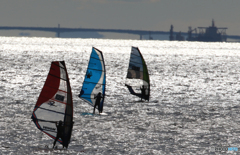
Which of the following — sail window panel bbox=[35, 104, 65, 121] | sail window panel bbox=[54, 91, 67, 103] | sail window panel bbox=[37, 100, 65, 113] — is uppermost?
sail window panel bbox=[54, 91, 67, 103]

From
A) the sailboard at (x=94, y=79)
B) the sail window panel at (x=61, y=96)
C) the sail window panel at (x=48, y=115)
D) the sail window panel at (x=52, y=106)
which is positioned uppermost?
the sailboard at (x=94, y=79)

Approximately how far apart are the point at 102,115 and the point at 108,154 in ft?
30.2

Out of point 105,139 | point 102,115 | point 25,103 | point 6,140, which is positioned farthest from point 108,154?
point 25,103

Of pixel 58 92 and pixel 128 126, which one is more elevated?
pixel 58 92

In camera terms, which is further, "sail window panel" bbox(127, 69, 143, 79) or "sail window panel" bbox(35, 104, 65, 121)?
"sail window panel" bbox(127, 69, 143, 79)

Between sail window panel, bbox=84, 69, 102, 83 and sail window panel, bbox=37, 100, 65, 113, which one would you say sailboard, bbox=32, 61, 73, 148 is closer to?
sail window panel, bbox=37, 100, 65, 113

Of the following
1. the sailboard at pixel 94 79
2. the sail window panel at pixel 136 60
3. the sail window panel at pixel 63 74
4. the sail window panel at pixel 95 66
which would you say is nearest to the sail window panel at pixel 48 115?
the sail window panel at pixel 63 74

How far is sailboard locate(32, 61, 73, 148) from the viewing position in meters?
19.0

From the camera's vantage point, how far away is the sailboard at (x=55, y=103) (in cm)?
1895

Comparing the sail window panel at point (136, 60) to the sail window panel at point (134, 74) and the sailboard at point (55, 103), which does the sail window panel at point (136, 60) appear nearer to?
the sail window panel at point (134, 74)

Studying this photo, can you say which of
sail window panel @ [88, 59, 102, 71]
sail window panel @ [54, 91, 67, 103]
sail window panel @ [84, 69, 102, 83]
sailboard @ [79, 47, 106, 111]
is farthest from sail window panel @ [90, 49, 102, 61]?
sail window panel @ [54, 91, 67, 103]

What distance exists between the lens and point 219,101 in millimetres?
38094

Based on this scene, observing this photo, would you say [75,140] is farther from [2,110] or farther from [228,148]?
[2,110]

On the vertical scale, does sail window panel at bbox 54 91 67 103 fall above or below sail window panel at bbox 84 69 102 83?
below
